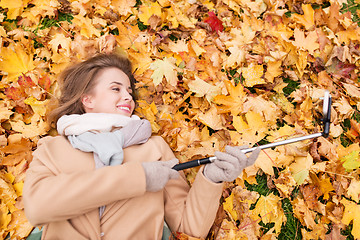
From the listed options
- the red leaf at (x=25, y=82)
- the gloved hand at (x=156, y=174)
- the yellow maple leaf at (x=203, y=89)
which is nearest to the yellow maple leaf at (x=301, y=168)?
the yellow maple leaf at (x=203, y=89)

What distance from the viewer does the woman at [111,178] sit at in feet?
5.08

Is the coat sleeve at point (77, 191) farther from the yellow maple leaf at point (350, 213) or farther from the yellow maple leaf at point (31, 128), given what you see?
the yellow maple leaf at point (350, 213)

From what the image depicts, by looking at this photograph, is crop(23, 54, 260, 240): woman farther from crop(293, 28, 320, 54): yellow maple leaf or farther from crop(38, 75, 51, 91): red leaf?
crop(293, 28, 320, 54): yellow maple leaf

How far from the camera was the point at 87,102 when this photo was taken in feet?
7.20

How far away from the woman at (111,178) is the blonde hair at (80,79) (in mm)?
13

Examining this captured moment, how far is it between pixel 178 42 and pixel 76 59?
3.32ft

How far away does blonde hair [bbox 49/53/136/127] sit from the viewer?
2254mm

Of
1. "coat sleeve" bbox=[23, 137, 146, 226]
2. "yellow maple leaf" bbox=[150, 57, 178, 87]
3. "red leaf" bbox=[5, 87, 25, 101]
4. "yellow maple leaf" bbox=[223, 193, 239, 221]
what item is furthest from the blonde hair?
"yellow maple leaf" bbox=[223, 193, 239, 221]

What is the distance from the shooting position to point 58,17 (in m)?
2.90

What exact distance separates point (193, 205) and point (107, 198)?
1.98ft

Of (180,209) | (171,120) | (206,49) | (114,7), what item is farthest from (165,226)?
(114,7)

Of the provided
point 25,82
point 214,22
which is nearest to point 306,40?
point 214,22

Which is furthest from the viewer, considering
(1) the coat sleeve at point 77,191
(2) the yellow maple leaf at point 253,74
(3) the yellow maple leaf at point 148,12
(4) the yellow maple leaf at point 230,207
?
(3) the yellow maple leaf at point 148,12

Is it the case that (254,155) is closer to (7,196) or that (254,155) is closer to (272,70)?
(272,70)
